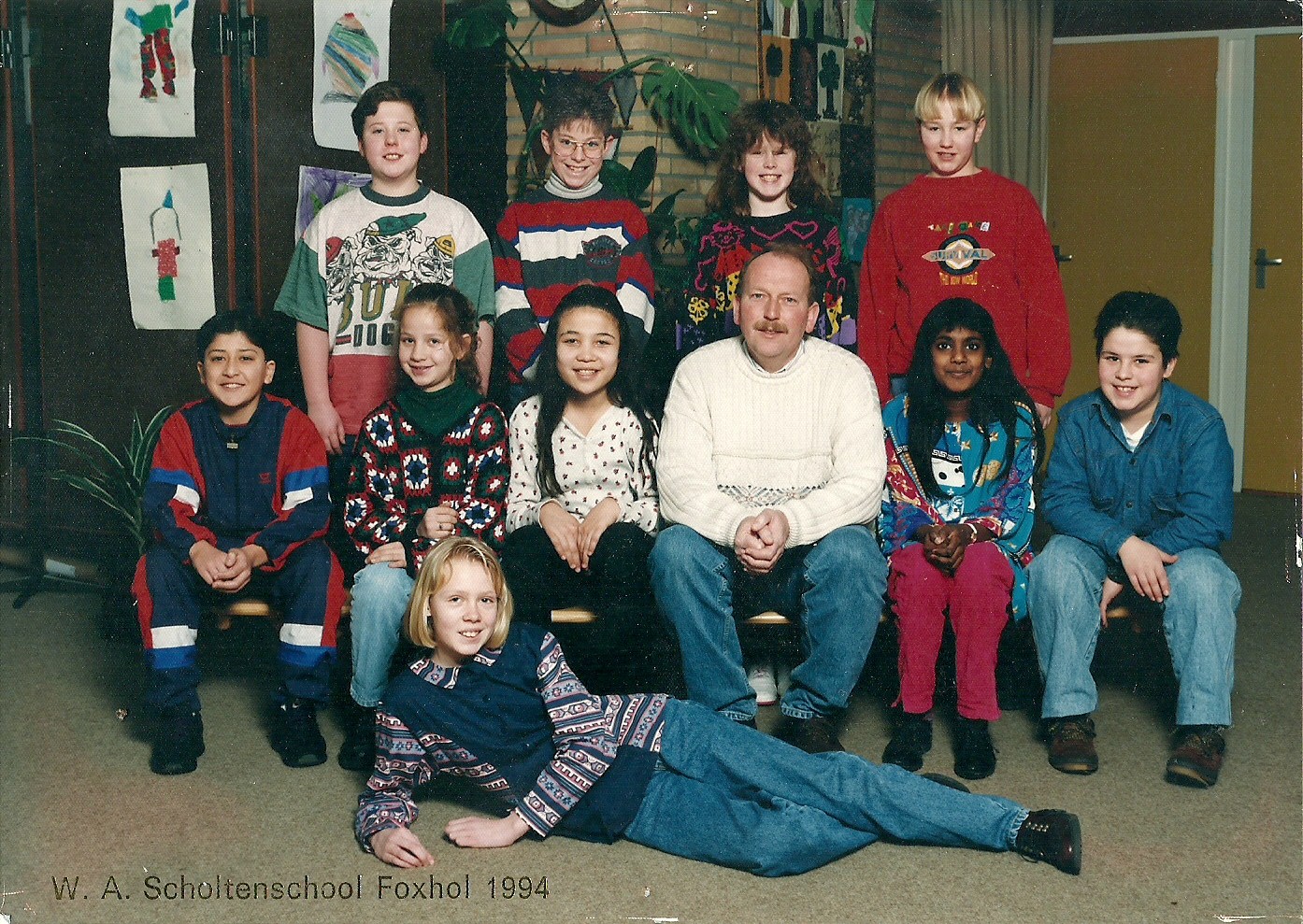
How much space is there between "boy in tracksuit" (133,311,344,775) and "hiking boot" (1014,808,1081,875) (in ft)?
4.95

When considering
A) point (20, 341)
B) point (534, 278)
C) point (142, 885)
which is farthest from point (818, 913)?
point (20, 341)

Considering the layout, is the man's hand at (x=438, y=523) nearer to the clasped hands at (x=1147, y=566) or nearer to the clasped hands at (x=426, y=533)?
the clasped hands at (x=426, y=533)

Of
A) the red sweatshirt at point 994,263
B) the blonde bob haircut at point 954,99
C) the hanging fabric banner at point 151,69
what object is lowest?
the red sweatshirt at point 994,263

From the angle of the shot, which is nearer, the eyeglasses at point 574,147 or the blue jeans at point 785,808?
the blue jeans at point 785,808

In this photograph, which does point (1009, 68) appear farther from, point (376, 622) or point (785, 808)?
point (785, 808)

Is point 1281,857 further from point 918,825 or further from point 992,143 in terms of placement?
point 992,143

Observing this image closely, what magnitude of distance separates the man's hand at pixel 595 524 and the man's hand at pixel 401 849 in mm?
801

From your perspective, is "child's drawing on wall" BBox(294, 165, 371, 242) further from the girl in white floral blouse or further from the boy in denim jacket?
the boy in denim jacket

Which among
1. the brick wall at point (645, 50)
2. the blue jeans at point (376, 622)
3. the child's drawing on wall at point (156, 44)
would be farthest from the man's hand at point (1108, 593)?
the child's drawing on wall at point (156, 44)

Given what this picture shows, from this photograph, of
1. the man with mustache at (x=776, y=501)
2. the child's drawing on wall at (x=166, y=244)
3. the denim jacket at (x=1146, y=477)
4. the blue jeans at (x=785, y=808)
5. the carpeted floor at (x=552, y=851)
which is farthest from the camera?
the child's drawing on wall at (x=166, y=244)

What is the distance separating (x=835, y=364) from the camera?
120 inches

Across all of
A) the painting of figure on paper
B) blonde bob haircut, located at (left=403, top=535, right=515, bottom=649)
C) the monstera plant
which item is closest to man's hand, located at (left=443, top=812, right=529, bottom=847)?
blonde bob haircut, located at (left=403, top=535, right=515, bottom=649)

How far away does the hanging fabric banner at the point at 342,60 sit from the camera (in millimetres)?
3787

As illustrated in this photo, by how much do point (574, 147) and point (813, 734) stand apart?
1.58m
